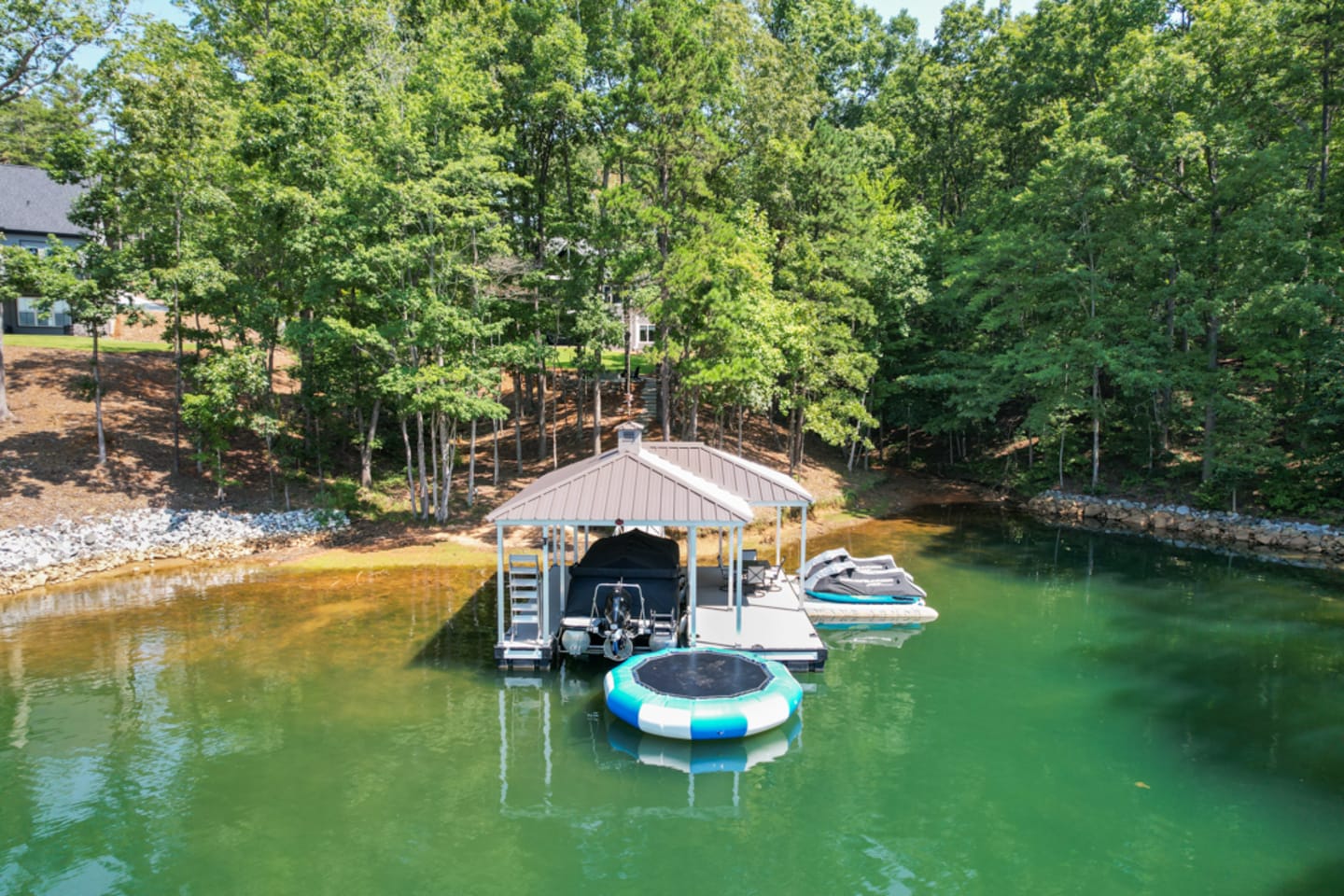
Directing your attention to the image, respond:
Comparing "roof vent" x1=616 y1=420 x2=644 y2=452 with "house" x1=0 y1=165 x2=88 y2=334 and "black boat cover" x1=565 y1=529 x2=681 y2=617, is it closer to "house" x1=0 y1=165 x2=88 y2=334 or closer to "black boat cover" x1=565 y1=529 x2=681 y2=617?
"black boat cover" x1=565 y1=529 x2=681 y2=617

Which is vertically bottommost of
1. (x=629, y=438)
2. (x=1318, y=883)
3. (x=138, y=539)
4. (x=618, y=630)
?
(x=1318, y=883)

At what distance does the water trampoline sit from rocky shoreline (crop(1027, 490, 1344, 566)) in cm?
1826

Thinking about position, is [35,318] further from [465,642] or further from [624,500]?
[624,500]

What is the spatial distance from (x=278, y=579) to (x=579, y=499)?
31.6 feet

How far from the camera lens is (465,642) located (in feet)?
48.3

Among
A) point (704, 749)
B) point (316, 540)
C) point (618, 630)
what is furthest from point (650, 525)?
point (316, 540)

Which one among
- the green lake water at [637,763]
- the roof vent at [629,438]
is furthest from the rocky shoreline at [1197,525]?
the roof vent at [629,438]

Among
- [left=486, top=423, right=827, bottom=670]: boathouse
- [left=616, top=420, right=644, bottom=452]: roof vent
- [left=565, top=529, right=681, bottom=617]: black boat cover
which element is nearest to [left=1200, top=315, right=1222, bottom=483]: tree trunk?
[left=486, top=423, right=827, bottom=670]: boathouse

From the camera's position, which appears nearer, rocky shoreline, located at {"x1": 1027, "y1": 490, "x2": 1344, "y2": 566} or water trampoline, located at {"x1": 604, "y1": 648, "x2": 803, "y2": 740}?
water trampoline, located at {"x1": 604, "y1": 648, "x2": 803, "y2": 740}

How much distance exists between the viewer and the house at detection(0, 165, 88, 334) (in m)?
32.0

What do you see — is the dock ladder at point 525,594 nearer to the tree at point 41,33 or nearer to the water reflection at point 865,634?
the water reflection at point 865,634

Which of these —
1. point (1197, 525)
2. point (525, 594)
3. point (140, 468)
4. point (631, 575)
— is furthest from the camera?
point (1197, 525)

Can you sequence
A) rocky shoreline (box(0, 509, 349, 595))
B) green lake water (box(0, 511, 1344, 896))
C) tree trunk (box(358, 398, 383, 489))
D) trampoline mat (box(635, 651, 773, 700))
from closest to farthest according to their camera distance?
green lake water (box(0, 511, 1344, 896)), trampoline mat (box(635, 651, 773, 700)), rocky shoreline (box(0, 509, 349, 595)), tree trunk (box(358, 398, 383, 489))

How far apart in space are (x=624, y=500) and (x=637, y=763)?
426 centimetres
